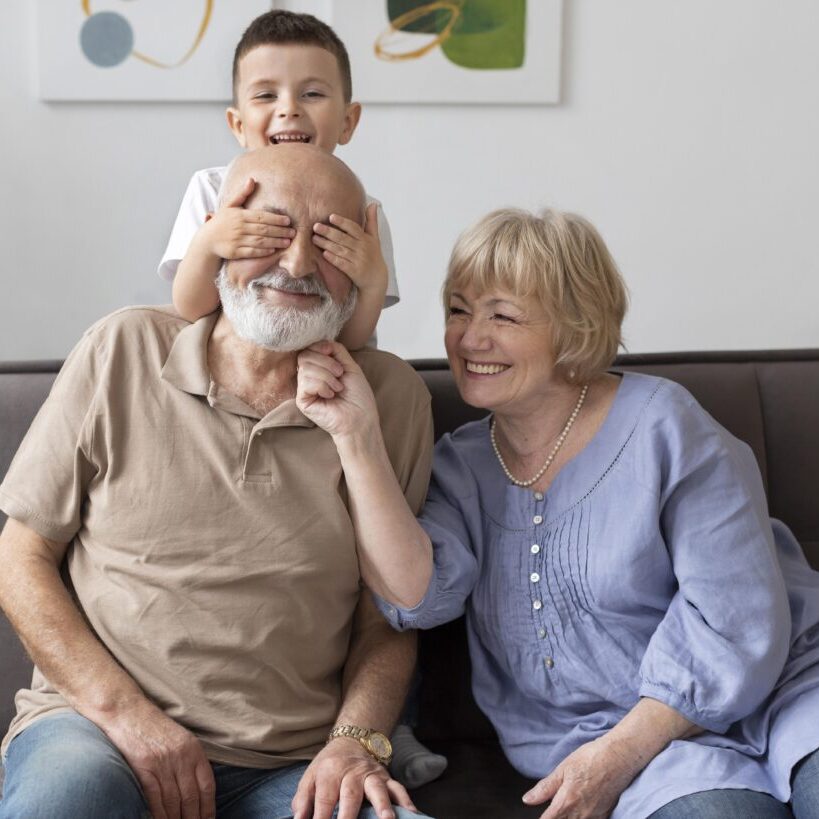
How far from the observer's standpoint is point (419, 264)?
129 inches

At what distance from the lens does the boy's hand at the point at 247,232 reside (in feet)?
5.57

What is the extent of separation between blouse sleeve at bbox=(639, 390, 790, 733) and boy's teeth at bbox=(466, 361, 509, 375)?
0.28 m

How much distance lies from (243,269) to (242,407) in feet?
0.69

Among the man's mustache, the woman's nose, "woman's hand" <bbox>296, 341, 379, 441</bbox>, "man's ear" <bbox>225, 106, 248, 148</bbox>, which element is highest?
"man's ear" <bbox>225, 106, 248, 148</bbox>

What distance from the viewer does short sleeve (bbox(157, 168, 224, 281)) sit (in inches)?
87.4

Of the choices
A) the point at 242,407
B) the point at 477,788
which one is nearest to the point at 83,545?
the point at 242,407

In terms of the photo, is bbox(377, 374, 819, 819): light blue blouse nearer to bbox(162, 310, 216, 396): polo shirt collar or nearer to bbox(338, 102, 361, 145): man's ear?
bbox(162, 310, 216, 396): polo shirt collar

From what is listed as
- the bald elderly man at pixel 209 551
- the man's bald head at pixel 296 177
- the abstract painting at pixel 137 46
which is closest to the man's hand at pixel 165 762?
the bald elderly man at pixel 209 551

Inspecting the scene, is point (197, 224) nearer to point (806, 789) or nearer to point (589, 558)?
point (589, 558)

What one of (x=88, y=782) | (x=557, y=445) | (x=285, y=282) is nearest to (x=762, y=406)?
(x=557, y=445)

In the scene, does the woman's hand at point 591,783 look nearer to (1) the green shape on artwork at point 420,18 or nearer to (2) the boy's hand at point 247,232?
(2) the boy's hand at point 247,232

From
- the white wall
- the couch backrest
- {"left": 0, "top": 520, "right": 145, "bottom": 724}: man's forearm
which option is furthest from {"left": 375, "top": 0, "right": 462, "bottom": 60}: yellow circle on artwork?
{"left": 0, "top": 520, "right": 145, "bottom": 724}: man's forearm

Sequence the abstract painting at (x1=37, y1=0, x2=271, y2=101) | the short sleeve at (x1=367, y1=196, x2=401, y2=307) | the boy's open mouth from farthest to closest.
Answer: the abstract painting at (x1=37, y1=0, x2=271, y2=101) → the short sleeve at (x1=367, y1=196, x2=401, y2=307) → the boy's open mouth

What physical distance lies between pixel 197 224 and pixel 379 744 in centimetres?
108
